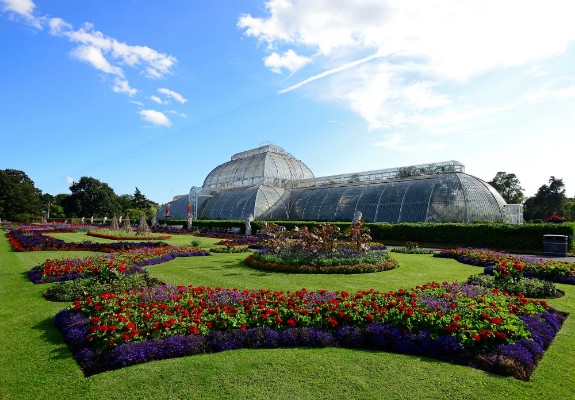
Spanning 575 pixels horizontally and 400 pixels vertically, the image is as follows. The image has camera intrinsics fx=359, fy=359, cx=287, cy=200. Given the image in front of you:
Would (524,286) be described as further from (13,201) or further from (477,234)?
(13,201)

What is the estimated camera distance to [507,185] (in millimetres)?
64312

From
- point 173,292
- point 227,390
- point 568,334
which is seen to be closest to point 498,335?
point 568,334

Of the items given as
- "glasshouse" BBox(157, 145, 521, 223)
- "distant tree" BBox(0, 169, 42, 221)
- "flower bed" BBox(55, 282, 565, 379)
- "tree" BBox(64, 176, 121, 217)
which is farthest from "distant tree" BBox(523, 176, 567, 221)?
"distant tree" BBox(0, 169, 42, 221)

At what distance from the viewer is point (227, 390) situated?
15.6 ft

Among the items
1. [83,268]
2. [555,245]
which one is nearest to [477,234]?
[555,245]

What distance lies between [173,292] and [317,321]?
390 centimetres

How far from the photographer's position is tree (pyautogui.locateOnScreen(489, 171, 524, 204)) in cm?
6279

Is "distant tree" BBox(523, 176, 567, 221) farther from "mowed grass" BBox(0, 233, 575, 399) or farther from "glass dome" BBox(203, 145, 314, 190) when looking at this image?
"mowed grass" BBox(0, 233, 575, 399)

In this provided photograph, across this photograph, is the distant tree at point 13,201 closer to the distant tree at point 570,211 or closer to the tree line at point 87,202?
the tree line at point 87,202

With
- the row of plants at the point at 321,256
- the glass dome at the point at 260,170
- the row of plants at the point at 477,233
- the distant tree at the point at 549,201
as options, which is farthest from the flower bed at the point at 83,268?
the distant tree at the point at 549,201

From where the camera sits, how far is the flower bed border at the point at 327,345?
546cm

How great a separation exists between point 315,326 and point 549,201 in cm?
7380

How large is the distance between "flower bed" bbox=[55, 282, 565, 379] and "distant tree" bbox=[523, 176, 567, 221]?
69.3m

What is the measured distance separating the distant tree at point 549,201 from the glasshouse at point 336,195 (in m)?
40.8
